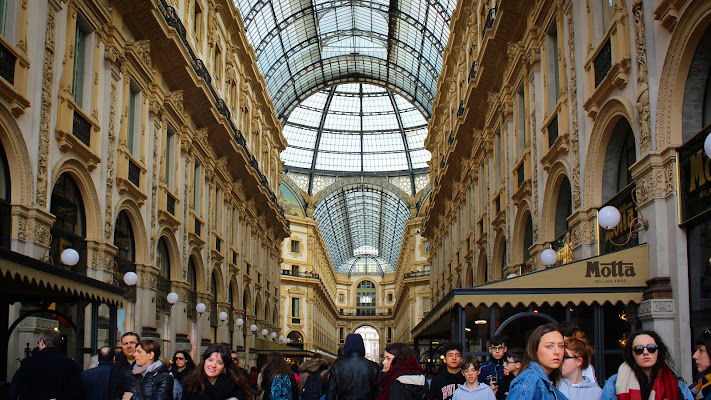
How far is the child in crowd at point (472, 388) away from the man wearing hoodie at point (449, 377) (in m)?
0.79

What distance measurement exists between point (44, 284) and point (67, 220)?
6.19 m

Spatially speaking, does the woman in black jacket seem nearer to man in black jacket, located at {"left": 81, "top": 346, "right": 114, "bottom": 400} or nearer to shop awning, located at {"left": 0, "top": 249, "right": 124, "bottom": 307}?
man in black jacket, located at {"left": 81, "top": 346, "right": 114, "bottom": 400}

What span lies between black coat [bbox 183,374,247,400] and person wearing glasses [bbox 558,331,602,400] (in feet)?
11.1

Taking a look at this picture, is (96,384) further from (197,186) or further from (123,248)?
(197,186)

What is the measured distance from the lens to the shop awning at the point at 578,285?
12.2 metres

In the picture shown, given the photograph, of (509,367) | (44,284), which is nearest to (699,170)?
(509,367)

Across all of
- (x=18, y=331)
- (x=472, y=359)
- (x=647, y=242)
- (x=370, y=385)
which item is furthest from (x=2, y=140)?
(x=647, y=242)

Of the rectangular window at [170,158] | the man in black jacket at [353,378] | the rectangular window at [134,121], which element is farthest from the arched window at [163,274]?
the man in black jacket at [353,378]

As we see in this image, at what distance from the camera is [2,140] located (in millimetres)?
13562

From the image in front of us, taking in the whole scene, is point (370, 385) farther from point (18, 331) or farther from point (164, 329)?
point (164, 329)

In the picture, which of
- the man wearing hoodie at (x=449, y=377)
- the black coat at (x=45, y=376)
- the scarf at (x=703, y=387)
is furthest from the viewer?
the man wearing hoodie at (x=449, y=377)

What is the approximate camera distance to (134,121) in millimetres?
21750

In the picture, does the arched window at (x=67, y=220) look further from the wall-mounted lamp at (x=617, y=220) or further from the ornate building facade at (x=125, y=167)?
the wall-mounted lamp at (x=617, y=220)

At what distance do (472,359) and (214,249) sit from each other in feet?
80.7
